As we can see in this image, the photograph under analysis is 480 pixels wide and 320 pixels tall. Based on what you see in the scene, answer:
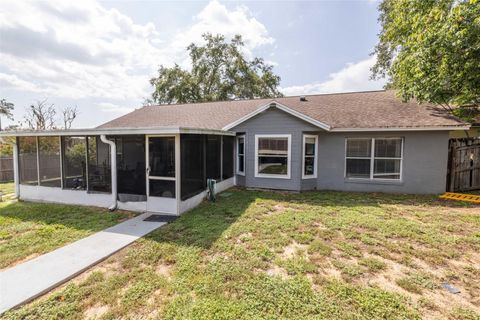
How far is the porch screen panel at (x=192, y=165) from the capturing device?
21.1ft

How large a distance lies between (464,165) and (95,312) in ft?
41.9

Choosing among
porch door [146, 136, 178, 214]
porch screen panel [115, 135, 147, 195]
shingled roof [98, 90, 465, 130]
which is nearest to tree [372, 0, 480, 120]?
shingled roof [98, 90, 465, 130]

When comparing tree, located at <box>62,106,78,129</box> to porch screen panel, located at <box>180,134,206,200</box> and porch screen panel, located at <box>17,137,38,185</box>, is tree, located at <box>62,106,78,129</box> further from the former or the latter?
porch screen panel, located at <box>180,134,206,200</box>

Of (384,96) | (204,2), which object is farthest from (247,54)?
(384,96)

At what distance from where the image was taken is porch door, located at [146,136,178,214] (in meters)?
6.38

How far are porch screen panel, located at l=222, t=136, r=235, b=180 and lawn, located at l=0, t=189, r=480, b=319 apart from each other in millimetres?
3656

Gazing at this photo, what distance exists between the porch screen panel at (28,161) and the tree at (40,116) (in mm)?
21238

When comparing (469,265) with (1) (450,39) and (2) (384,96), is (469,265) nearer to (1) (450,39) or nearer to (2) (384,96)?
(1) (450,39)

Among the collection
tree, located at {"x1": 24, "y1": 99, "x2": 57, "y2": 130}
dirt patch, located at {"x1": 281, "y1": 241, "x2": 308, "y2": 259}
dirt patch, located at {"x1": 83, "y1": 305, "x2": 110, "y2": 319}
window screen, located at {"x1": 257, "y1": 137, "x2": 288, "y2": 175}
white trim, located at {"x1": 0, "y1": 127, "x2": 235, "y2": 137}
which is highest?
tree, located at {"x1": 24, "y1": 99, "x2": 57, "y2": 130}

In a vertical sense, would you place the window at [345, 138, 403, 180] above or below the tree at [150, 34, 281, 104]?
below

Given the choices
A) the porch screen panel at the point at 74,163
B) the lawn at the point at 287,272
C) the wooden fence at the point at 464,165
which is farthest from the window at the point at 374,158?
the porch screen panel at the point at 74,163

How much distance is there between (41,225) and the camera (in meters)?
5.65

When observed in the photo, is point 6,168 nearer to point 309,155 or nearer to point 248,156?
point 248,156

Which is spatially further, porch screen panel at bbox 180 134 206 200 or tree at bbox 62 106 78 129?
tree at bbox 62 106 78 129
